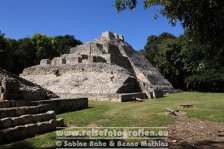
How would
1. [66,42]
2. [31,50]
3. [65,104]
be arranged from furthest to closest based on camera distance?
[66,42]
[31,50]
[65,104]

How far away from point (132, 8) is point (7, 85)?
5.37 meters

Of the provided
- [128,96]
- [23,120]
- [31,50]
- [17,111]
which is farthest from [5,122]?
[31,50]

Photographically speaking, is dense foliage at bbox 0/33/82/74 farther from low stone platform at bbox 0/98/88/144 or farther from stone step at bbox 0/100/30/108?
low stone platform at bbox 0/98/88/144

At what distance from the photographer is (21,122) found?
26.6 feet

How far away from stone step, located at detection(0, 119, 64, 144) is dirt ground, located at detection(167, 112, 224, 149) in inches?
146

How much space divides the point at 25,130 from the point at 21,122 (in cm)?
57

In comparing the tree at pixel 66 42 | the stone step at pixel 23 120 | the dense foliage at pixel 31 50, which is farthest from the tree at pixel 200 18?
the tree at pixel 66 42

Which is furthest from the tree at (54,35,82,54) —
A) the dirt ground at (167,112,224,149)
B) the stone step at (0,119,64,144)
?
the stone step at (0,119,64,144)

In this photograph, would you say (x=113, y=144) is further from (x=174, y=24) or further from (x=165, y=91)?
(x=165, y=91)

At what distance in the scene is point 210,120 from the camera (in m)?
11.1

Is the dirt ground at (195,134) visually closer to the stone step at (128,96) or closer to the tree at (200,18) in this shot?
the tree at (200,18)

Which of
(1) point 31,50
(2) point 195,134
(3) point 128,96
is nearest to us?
(2) point 195,134

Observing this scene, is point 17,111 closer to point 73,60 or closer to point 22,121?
point 22,121

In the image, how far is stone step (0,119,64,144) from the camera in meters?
7.03
